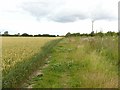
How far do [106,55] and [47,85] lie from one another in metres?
7.36

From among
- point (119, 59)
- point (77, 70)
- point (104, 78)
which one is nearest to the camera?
point (104, 78)

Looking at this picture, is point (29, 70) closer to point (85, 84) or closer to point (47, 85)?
point (47, 85)

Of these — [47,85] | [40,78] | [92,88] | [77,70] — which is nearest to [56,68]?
[77,70]

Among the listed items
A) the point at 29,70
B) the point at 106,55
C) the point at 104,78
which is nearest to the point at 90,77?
the point at 104,78

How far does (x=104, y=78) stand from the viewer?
904cm

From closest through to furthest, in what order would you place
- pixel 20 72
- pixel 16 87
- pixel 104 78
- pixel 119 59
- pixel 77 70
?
pixel 16 87
pixel 104 78
pixel 20 72
pixel 77 70
pixel 119 59

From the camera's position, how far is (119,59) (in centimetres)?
1359

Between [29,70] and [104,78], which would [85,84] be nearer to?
[104,78]

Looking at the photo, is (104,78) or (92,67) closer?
(104,78)

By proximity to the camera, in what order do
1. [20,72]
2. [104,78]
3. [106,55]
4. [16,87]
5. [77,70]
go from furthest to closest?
[106,55] < [77,70] < [20,72] < [104,78] < [16,87]

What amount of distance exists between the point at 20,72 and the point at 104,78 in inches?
101

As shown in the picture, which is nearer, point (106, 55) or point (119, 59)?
point (119, 59)

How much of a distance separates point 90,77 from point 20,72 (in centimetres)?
217

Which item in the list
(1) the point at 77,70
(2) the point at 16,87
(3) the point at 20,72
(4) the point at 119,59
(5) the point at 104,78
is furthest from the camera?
(4) the point at 119,59
